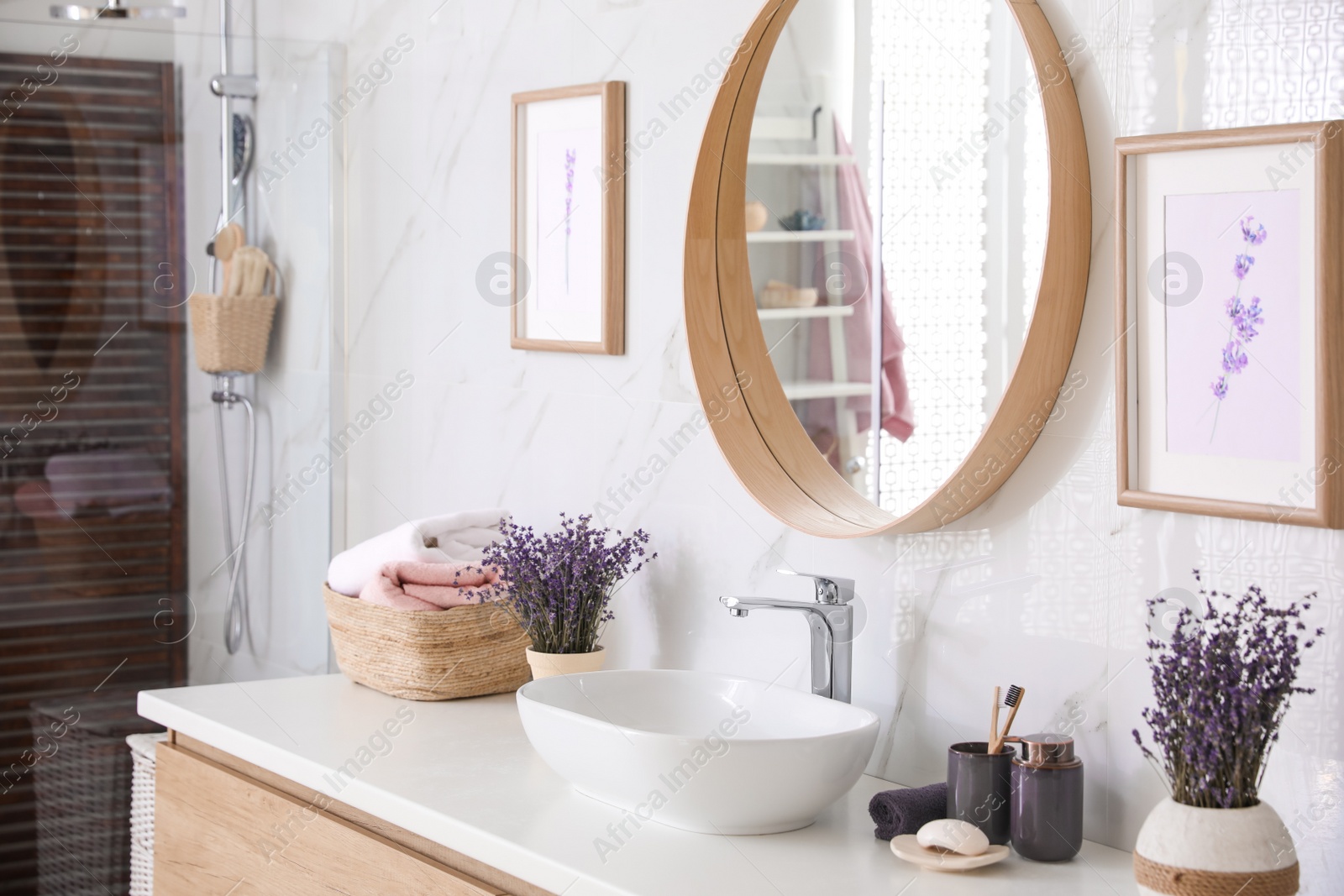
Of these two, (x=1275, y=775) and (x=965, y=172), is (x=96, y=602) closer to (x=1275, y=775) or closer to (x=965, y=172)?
(x=965, y=172)

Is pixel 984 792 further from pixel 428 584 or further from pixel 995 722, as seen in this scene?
pixel 428 584

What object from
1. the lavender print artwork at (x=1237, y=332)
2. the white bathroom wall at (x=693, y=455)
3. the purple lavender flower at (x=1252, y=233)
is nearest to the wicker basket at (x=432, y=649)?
the white bathroom wall at (x=693, y=455)

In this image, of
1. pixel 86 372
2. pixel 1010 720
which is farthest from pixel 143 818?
pixel 1010 720

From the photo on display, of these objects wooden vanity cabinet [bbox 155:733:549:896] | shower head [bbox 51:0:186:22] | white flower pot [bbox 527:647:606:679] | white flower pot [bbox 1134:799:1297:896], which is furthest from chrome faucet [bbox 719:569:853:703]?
shower head [bbox 51:0:186:22]

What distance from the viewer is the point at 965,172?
1.62m

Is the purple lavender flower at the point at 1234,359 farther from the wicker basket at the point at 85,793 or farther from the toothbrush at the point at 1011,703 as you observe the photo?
the wicker basket at the point at 85,793

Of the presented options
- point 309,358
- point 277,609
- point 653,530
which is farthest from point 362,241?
point 653,530

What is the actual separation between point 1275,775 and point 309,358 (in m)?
2.02

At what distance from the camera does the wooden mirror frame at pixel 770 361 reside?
150cm

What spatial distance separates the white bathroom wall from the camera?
141cm

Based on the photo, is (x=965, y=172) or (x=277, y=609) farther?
(x=277, y=609)

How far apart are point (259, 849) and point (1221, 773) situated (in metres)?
1.27

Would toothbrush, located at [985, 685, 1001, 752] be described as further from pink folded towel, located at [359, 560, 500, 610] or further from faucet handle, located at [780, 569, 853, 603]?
pink folded towel, located at [359, 560, 500, 610]

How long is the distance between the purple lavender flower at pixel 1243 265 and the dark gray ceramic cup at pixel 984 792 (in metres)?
0.55
